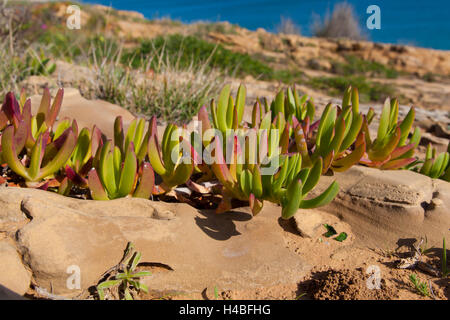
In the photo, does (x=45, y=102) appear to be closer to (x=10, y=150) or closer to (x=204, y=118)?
(x=10, y=150)

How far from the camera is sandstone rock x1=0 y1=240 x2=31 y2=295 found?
1569mm

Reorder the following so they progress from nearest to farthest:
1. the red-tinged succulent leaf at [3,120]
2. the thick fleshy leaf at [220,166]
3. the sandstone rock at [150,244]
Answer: the sandstone rock at [150,244], the thick fleshy leaf at [220,166], the red-tinged succulent leaf at [3,120]

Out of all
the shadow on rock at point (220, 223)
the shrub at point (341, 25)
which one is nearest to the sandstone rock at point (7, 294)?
the shadow on rock at point (220, 223)

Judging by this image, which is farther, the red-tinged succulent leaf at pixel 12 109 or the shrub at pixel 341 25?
the shrub at pixel 341 25

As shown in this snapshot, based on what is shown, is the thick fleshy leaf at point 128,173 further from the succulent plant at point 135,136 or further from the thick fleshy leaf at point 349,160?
the thick fleshy leaf at point 349,160

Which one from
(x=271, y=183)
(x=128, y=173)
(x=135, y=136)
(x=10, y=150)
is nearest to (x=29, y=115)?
(x=10, y=150)

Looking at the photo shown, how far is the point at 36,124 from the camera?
8.30ft

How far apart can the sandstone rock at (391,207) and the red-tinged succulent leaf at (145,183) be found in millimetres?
1073

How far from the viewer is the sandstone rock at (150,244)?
168 centimetres

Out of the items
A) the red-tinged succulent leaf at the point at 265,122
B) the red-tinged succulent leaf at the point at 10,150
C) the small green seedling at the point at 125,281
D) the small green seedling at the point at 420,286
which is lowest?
the small green seedling at the point at 420,286

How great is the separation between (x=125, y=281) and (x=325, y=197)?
3.27 ft

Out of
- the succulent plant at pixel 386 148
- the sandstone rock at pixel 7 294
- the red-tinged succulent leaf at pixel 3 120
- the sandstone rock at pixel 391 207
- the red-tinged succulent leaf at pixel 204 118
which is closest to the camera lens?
the sandstone rock at pixel 7 294
